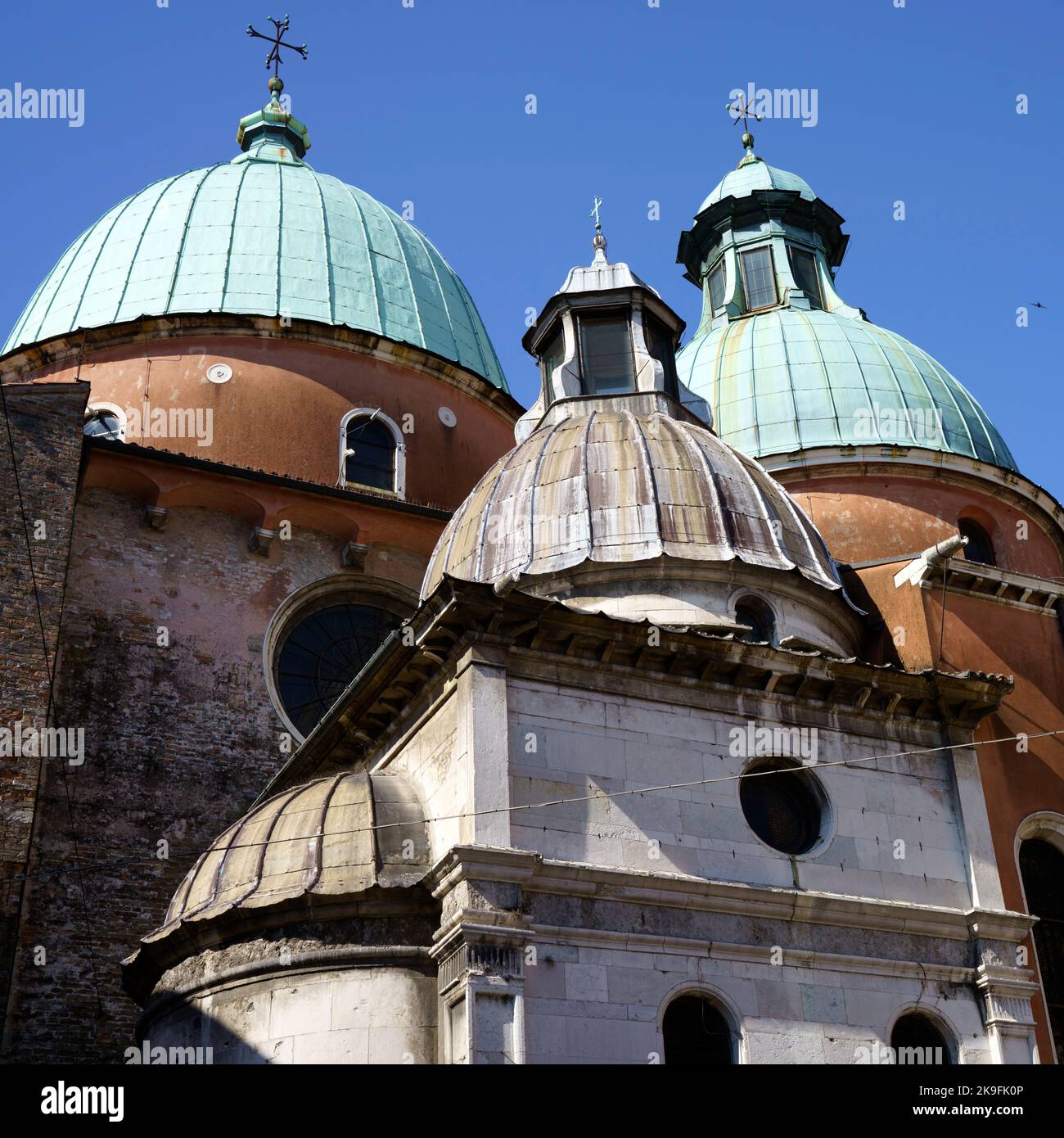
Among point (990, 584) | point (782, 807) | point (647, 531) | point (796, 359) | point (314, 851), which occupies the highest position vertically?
point (796, 359)

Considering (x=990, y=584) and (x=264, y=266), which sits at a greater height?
(x=264, y=266)

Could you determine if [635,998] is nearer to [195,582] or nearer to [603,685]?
[603,685]

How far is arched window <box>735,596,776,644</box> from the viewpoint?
18.3 meters

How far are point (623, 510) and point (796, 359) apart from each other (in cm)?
1047

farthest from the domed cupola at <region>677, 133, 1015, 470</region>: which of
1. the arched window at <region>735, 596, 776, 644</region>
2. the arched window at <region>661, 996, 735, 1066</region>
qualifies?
the arched window at <region>661, 996, 735, 1066</region>

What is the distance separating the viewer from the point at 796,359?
1113 inches

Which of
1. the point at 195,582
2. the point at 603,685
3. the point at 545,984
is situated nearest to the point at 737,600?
the point at 603,685

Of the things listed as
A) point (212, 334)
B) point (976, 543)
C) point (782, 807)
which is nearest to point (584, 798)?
point (782, 807)

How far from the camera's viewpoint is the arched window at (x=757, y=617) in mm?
18344

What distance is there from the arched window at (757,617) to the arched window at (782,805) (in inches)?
90.7

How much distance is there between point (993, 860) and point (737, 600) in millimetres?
3980

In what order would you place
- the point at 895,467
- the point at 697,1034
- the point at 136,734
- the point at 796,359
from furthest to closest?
the point at 796,359
the point at 895,467
the point at 136,734
the point at 697,1034

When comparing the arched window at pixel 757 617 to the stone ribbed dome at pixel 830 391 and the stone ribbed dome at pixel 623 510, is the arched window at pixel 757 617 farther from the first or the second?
the stone ribbed dome at pixel 830 391

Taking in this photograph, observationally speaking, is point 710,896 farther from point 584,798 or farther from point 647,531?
point 647,531
